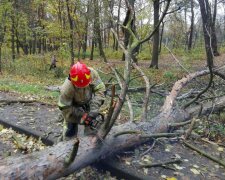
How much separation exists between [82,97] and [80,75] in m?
0.48

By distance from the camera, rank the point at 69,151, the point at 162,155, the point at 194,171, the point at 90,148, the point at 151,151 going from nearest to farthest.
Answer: the point at 69,151
the point at 90,148
the point at 194,171
the point at 162,155
the point at 151,151

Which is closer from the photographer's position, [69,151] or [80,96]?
[69,151]

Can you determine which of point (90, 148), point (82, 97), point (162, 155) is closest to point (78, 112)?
point (82, 97)

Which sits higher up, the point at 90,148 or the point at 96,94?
the point at 96,94

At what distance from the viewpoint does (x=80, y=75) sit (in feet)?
11.6

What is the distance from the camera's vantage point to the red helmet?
11.6ft

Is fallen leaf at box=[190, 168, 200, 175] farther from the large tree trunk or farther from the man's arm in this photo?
the man's arm

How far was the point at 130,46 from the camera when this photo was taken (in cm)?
385

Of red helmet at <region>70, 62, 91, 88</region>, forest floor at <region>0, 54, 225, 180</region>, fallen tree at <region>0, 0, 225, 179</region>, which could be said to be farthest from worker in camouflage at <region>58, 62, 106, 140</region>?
forest floor at <region>0, 54, 225, 180</region>

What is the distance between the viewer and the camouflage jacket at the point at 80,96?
3.75 m

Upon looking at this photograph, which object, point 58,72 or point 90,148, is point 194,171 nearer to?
point 90,148

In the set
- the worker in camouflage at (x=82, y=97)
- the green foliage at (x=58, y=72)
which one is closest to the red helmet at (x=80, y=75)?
the worker in camouflage at (x=82, y=97)

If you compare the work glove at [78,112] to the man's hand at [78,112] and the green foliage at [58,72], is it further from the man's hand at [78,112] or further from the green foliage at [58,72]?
the green foliage at [58,72]

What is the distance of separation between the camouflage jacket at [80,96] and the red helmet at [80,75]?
0.56ft
